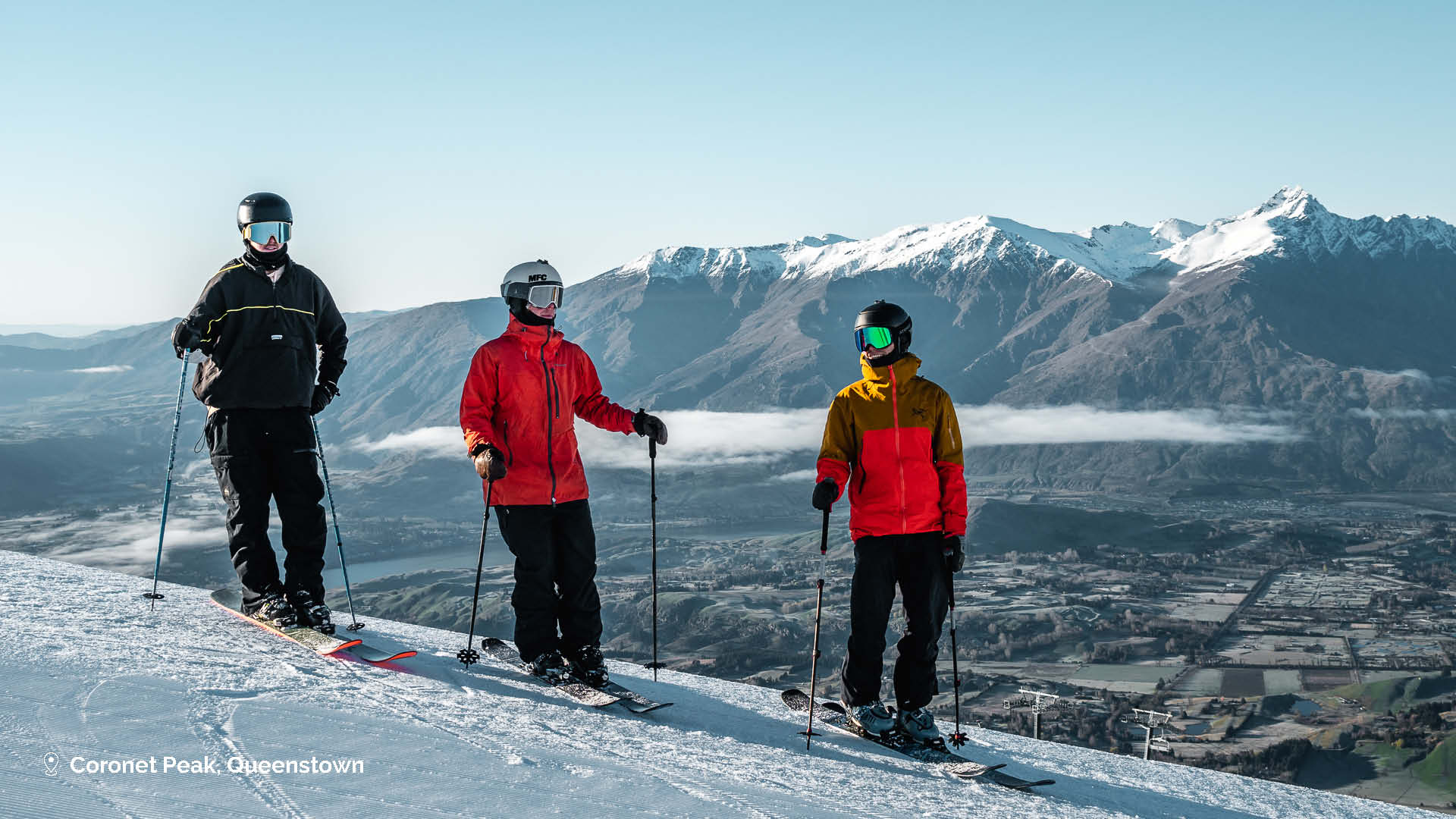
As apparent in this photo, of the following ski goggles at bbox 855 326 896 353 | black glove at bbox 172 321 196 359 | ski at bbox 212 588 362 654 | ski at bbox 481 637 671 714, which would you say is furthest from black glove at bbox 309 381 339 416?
ski goggles at bbox 855 326 896 353

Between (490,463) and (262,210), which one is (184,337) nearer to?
(262,210)

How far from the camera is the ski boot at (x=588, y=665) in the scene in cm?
597

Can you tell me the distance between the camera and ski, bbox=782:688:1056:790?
5207 mm

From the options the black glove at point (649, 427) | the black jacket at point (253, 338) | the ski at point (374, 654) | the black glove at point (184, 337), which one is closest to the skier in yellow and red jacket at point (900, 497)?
the black glove at point (649, 427)

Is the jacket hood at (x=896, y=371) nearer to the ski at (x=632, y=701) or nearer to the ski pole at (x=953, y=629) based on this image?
the ski pole at (x=953, y=629)

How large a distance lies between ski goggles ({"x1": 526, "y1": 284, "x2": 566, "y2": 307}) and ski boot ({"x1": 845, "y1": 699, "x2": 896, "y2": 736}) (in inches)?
110

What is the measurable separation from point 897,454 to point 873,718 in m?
1.43

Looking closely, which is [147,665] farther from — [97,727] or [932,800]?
[932,800]

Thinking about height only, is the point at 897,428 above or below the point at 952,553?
above

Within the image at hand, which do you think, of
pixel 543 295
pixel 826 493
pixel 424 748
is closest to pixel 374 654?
pixel 424 748

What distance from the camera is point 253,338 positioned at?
20.8 ft

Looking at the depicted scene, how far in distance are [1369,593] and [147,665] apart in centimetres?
15601

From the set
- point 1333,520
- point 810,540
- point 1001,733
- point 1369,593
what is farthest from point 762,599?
point 1333,520

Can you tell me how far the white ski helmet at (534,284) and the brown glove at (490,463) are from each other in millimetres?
885
